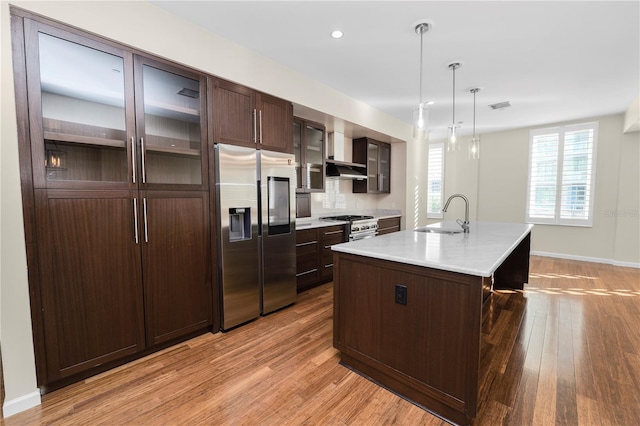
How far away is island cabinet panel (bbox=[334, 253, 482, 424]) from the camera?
1480mm

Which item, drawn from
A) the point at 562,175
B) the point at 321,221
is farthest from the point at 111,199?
the point at 562,175

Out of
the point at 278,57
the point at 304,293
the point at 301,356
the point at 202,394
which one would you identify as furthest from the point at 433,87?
the point at 202,394

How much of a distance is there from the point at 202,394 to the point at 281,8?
2.79m

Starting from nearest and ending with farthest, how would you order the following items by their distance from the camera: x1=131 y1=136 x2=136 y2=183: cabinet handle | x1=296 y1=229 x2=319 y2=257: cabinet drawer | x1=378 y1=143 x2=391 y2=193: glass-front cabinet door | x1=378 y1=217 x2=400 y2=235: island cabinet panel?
x1=131 y1=136 x2=136 y2=183: cabinet handle, x1=296 y1=229 x2=319 y2=257: cabinet drawer, x1=378 y1=217 x2=400 y2=235: island cabinet panel, x1=378 y1=143 x2=391 y2=193: glass-front cabinet door

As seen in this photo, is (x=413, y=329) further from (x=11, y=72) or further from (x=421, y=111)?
(x=11, y=72)

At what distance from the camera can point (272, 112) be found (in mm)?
2951

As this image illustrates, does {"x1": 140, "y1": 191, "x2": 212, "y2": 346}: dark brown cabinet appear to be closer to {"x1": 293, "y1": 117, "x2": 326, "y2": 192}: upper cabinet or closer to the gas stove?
{"x1": 293, "y1": 117, "x2": 326, "y2": 192}: upper cabinet

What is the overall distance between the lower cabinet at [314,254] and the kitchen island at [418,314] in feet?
4.71

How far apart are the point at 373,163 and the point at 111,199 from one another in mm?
4215

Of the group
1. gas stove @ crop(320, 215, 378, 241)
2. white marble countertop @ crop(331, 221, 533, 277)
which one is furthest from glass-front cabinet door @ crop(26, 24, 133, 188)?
gas stove @ crop(320, 215, 378, 241)

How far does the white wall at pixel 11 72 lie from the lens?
5.13 ft

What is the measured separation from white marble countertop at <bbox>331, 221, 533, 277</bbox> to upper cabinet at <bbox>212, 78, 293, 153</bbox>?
146 cm

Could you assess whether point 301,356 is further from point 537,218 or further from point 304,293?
point 537,218

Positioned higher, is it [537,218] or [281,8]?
[281,8]
